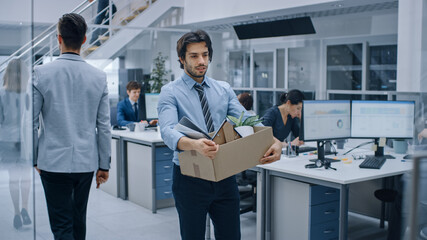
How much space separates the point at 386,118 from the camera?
3.95 metres

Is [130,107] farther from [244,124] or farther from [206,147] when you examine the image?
[206,147]

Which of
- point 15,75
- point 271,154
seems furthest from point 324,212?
point 15,75

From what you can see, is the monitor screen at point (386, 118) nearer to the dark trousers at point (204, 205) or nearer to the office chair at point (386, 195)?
the office chair at point (386, 195)

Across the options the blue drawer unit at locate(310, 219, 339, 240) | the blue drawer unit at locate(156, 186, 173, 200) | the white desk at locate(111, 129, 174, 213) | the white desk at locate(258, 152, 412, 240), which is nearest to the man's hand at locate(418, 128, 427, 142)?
the white desk at locate(258, 152, 412, 240)

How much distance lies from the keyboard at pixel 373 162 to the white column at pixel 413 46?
2.07m

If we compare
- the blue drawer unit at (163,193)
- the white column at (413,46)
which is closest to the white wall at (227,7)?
the white column at (413,46)

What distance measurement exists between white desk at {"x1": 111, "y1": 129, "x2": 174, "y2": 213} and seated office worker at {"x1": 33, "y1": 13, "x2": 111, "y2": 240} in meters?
2.52

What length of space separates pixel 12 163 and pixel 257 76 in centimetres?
861

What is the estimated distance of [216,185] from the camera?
2195 millimetres

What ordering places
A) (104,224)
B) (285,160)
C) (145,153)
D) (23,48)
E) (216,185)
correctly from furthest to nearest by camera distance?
1. (145,153)
2. (104,224)
3. (285,160)
4. (216,185)
5. (23,48)

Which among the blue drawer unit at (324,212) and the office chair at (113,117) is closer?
the blue drawer unit at (324,212)

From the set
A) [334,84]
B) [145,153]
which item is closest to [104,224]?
[145,153]

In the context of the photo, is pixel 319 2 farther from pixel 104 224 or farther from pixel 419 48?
pixel 104 224

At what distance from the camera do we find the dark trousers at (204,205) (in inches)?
86.0
